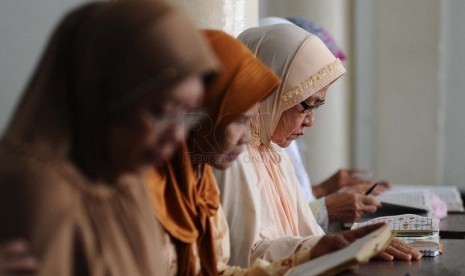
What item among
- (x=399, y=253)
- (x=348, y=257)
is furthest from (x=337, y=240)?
(x=399, y=253)

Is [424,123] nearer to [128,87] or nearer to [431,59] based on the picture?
[431,59]

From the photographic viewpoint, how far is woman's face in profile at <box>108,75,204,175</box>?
1.21 meters

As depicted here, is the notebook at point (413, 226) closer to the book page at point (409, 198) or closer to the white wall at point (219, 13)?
the book page at point (409, 198)

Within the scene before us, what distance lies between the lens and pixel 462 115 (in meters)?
5.06

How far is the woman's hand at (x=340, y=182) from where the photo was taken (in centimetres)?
345

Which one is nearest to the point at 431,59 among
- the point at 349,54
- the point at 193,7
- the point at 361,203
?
the point at 349,54

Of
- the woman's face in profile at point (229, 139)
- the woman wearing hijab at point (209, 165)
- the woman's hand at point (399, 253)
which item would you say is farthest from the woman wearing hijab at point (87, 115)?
the woman's hand at point (399, 253)

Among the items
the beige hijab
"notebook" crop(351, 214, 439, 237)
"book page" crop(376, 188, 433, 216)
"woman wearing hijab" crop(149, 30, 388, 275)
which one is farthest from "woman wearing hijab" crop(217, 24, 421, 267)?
"book page" crop(376, 188, 433, 216)

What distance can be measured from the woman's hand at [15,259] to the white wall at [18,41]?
1.03m

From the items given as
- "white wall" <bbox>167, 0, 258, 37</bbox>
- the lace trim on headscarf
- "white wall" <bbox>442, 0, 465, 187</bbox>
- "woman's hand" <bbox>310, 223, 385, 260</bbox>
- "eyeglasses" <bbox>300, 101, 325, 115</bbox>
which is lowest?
"white wall" <bbox>442, 0, 465, 187</bbox>

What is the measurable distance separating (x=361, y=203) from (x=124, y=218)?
1527 millimetres

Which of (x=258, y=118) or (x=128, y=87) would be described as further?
(x=258, y=118)

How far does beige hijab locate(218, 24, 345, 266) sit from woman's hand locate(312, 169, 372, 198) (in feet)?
3.20

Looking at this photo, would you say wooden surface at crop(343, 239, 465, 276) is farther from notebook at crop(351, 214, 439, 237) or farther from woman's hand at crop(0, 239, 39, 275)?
woman's hand at crop(0, 239, 39, 275)
